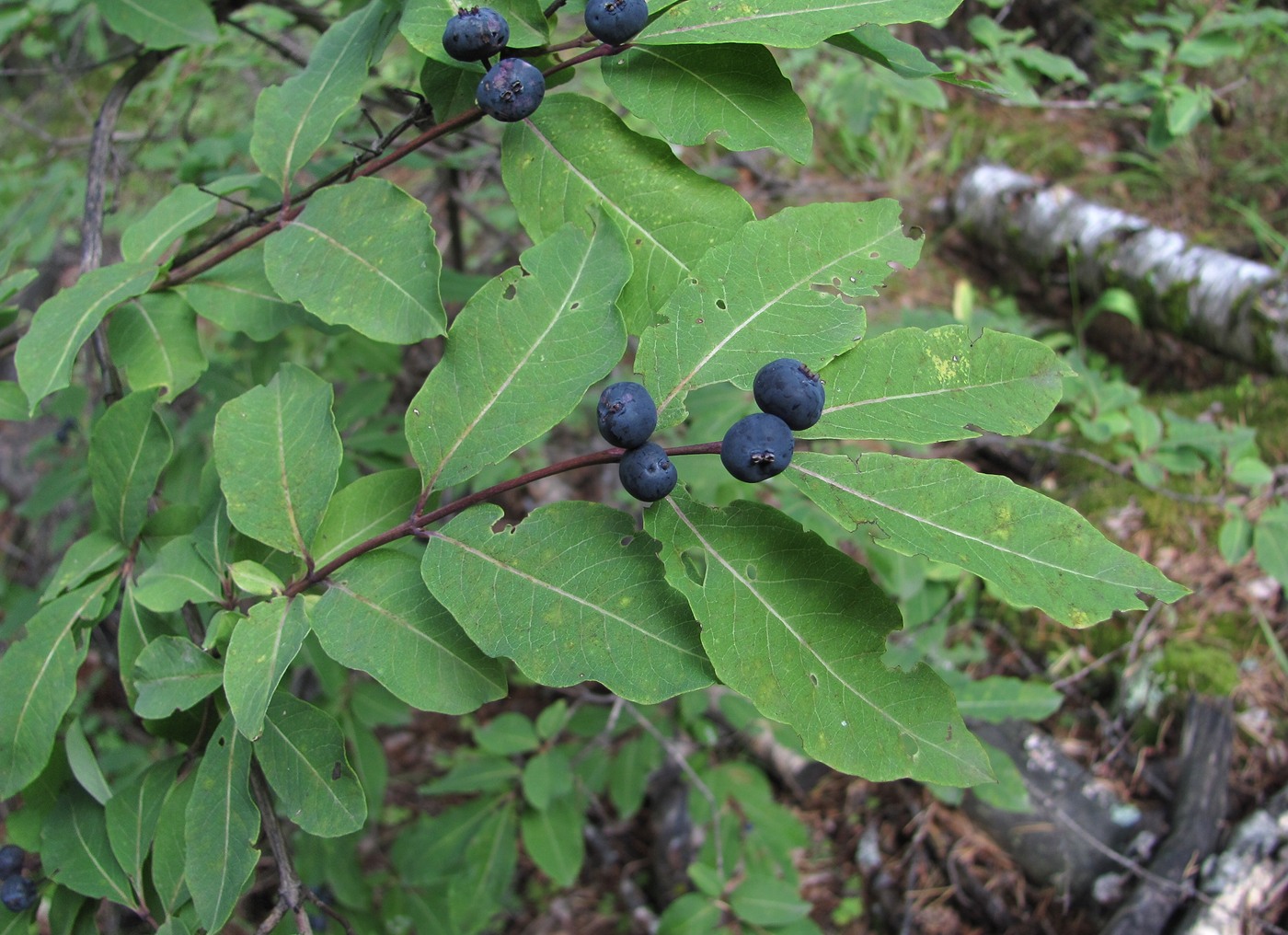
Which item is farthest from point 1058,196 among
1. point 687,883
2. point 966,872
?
point 687,883

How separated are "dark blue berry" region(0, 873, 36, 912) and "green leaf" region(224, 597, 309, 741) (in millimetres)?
762

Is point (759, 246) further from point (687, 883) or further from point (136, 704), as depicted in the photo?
point (687, 883)

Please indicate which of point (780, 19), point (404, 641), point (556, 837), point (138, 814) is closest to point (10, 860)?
point (138, 814)

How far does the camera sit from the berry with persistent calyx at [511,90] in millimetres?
958

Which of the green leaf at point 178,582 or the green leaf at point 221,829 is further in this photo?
the green leaf at point 178,582

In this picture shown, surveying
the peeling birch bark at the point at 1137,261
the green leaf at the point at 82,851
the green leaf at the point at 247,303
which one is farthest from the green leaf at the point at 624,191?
the peeling birch bark at the point at 1137,261

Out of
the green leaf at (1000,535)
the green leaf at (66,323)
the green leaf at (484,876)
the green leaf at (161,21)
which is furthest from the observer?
the green leaf at (484,876)

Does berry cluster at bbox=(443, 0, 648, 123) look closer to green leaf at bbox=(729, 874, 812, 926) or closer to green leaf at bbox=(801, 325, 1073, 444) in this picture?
green leaf at bbox=(801, 325, 1073, 444)

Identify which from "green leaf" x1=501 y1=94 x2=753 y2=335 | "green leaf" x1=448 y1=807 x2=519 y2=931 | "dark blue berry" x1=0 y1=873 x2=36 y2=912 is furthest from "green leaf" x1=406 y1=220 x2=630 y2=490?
"green leaf" x1=448 y1=807 x2=519 y2=931

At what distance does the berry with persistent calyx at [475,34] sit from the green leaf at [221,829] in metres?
0.90

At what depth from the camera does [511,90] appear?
3.15ft

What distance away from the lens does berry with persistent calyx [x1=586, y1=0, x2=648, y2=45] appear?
935 millimetres

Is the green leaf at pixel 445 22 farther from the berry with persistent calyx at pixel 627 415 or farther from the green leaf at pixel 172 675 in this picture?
the green leaf at pixel 172 675

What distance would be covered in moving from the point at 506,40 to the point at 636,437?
512 millimetres
